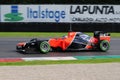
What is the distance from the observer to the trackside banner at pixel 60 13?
109 feet

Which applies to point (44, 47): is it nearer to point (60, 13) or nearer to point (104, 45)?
point (104, 45)

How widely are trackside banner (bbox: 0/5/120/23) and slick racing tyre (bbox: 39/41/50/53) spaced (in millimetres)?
13236

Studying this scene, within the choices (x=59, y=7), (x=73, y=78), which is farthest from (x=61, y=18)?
(x=73, y=78)

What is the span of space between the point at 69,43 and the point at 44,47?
4.15 feet

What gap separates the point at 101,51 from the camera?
21281 mm

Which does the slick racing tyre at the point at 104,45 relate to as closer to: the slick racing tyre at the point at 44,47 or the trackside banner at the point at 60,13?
the slick racing tyre at the point at 44,47

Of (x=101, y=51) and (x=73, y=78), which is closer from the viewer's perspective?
(x=73, y=78)

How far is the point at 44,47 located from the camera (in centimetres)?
1981

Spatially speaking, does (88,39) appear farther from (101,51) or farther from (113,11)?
(113,11)

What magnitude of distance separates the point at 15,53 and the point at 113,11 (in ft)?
52.2

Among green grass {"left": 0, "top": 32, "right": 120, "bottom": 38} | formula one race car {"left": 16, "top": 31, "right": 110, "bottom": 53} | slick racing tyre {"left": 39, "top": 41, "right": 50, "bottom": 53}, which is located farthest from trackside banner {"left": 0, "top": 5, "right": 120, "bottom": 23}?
slick racing tyre {"left": 39, "top": 41, "right": 50, "bottom": 53}

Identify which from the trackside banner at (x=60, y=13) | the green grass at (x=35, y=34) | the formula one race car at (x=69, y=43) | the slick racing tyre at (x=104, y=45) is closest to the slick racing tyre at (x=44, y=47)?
the formula one race car at (x=69, y=43)

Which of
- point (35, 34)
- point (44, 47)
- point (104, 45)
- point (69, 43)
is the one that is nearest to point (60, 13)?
point (35, 34)

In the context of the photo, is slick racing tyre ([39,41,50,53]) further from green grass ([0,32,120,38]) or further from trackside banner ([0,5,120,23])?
trackside banner ([0,5,120,23])
